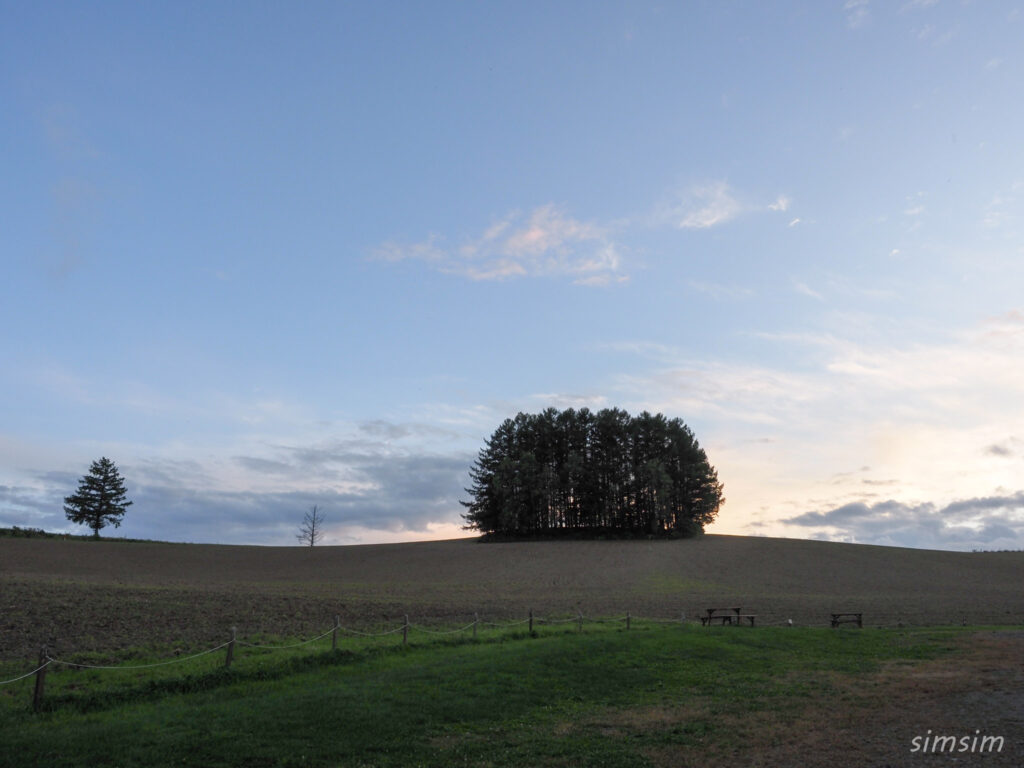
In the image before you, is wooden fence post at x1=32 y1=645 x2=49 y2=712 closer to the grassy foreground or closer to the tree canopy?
the grassy foreground

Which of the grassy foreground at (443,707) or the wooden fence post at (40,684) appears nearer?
the grassy foreground at (443,707)

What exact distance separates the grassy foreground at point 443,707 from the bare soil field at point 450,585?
22.4 feet

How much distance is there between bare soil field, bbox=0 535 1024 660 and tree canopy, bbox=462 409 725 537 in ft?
18.8

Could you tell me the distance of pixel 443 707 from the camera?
1401 cm

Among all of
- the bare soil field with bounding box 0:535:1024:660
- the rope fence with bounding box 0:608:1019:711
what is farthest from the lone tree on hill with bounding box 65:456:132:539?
the rope fence with bounding box 0:608:1019:711

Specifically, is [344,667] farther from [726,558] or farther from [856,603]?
[726,558]

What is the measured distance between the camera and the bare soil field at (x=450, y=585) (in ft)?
89.5

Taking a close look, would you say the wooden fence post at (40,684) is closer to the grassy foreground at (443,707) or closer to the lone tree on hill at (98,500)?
the grassy foreground at (443,707)

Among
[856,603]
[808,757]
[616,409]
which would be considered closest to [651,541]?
[616,409]

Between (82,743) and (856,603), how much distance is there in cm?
4213

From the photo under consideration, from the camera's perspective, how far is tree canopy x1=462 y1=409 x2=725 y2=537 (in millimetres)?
80875

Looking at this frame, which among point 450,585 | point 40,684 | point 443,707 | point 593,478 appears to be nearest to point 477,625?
point 443,707

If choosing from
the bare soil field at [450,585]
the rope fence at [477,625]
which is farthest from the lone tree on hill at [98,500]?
the rope fence at [477,625]

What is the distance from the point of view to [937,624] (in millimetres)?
32406
